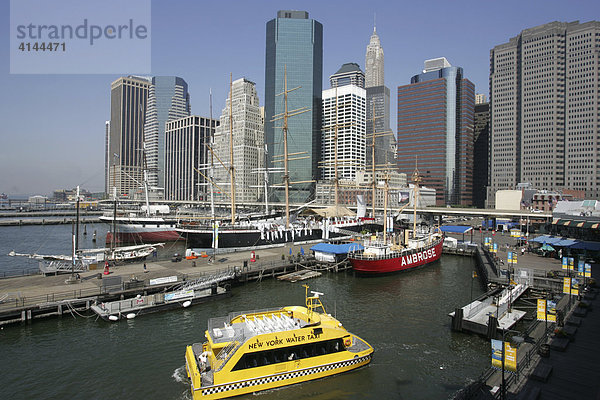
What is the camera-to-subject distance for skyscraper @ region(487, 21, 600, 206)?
159 meters

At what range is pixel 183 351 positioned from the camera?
2155 cm

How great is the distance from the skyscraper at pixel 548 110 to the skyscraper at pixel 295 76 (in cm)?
9464

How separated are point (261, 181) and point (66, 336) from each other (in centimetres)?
16095

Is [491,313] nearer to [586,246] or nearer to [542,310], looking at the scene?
[542,310]

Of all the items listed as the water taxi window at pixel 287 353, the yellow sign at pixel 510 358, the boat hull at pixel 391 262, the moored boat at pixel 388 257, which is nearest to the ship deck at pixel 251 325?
the water taxi window at pixel 287 353

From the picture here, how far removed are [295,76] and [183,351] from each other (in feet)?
597

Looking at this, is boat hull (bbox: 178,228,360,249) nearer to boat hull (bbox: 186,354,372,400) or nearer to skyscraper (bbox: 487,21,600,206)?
boat hull (bbox: 186,354,372,400)

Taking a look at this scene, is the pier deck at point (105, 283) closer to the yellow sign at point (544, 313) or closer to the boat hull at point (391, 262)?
the boat hull at point (391, 262)

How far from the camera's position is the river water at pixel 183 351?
17.7 metres

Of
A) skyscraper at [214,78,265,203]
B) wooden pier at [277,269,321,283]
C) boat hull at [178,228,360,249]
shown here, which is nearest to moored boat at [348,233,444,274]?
wooden pier at [277,269,321,283]

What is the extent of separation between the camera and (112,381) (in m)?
18.3

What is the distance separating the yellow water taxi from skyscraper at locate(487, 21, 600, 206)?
183225mm

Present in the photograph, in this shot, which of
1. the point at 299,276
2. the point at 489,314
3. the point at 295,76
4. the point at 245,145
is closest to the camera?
the point at 489,314

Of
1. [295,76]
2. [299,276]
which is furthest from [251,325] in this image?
[295,76]
